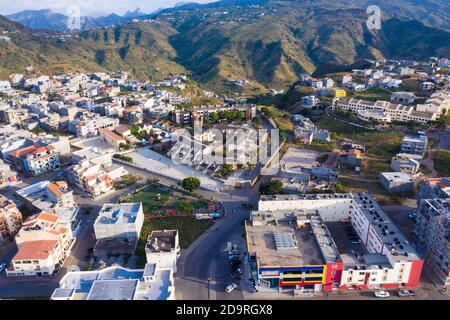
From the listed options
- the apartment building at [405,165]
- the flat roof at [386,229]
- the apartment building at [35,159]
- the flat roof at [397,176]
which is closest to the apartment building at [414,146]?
the apartment building at [405,165]

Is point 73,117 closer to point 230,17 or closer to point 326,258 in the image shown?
point 326,258

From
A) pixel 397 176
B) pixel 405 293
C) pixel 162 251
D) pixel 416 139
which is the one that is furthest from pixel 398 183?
pixel 162 251

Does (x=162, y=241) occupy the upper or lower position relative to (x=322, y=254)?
lower

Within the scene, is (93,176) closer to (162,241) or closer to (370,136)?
(162,241)

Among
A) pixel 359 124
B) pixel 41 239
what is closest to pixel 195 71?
pixel 359 124

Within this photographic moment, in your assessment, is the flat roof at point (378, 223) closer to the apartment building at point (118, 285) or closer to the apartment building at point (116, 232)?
the apartment building at point (118, 285)

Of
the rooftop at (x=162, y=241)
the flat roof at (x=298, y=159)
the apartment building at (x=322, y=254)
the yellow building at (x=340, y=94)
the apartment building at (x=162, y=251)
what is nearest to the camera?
the apartment building at (x=322, y=254)

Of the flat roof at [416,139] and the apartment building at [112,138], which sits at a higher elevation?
the flat roof at [416,139]
